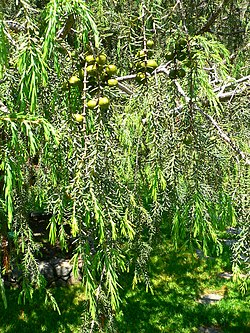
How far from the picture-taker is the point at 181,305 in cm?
381

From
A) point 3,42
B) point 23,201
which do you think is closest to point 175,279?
point 23,201

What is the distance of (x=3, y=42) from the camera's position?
70 centimetres

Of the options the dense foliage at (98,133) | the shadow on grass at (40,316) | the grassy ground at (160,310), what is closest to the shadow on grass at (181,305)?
the grassy ground at (160,310)

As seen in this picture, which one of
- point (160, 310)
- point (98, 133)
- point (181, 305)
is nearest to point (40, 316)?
point (160, 310)

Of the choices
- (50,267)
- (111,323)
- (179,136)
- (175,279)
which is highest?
(179,136)

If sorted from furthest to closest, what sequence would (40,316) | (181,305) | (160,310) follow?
(181,305)
(160,310)
(40,316)

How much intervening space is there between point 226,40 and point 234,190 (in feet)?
8.45

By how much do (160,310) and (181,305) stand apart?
0.82 feet

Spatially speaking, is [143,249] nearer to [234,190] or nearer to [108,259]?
[234,190]

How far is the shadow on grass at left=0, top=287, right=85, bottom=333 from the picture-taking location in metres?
3.31

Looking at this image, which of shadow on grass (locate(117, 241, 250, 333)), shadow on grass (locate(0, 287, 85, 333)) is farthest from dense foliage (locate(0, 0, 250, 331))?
shadow on grass (locate(117, 241, 250, 333))

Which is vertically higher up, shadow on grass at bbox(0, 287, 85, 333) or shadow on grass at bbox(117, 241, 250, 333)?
shadow on grass at bbox(0, 287, 85, 333)

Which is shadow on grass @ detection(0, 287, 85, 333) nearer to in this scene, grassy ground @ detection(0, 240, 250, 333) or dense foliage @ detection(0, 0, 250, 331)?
grassy ground @ detection(0, 240, 250, 333)

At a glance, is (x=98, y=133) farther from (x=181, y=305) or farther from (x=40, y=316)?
(x=181, y=305)
